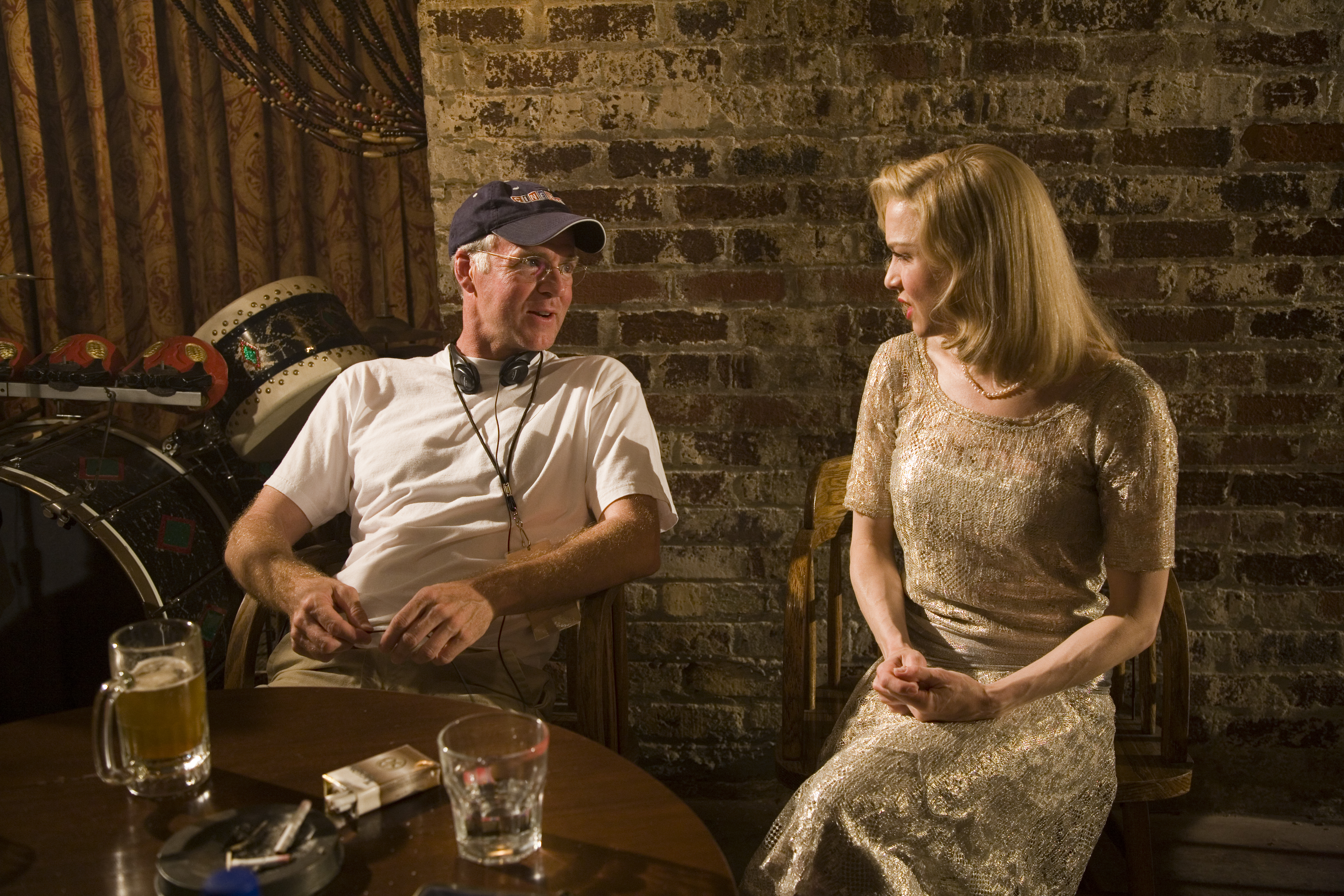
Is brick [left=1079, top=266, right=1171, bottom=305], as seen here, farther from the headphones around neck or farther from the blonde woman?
the headphones around neck

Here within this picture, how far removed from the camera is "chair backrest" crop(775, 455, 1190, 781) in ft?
5.74

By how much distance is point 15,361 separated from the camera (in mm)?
2396

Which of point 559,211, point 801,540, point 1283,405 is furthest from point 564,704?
point 1283,405

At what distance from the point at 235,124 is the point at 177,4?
1.15 ft

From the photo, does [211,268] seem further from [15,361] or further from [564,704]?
[564,704]

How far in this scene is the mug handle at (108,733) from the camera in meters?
1.10

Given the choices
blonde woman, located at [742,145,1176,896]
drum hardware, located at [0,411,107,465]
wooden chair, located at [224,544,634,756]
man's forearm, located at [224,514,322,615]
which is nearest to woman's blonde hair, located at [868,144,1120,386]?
blonde woman, located at [742,145,1176,896]

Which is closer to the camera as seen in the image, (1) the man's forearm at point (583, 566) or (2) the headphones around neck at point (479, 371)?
(1) the man's forearm at point (583, 566)

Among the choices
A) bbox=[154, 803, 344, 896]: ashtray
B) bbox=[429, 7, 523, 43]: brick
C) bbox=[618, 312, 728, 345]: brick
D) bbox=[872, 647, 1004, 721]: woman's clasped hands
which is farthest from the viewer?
bbox=[618, 312, 728, 345]: brick

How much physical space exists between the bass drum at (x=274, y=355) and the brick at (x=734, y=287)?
28.2 inches

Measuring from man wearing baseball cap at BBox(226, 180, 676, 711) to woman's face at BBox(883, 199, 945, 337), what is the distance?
0.49 meters

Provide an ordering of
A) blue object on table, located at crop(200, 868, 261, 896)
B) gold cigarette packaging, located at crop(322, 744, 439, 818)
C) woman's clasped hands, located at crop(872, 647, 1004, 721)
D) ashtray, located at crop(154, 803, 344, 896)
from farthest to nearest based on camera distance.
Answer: woman's clasped hands, located at crop(872, 647, 1004, 721)
gold cigarette packaging, located at crop(322, 744, 439, 818)
ashtray, located at crop(154, 803, 344, 896)
blue object on table, located at crop(200, 868, 261, 896)

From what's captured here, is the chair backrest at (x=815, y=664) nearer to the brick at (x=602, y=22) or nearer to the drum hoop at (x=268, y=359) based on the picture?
the brick at (x=602, y=22)

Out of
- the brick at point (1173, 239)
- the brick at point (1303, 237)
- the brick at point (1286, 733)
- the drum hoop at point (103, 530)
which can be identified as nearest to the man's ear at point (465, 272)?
the drum hoop at point (103, 530)
